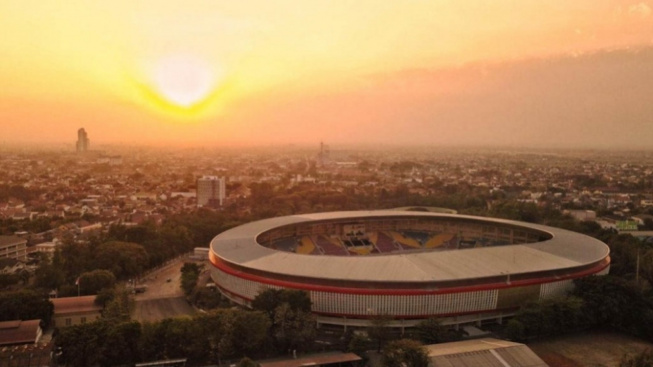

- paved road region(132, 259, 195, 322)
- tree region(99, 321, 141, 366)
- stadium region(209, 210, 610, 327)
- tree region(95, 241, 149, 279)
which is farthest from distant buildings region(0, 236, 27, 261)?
tree region(99, 321, 141, 366)

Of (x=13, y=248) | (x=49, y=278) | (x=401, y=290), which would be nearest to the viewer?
(x=401, y=290)

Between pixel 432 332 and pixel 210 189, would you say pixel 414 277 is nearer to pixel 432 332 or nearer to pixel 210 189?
pixel 432 332

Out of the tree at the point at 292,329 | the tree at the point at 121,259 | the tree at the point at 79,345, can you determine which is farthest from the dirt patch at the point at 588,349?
the tree at the point at 121,259

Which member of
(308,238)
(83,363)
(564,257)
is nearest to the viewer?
(83,363)

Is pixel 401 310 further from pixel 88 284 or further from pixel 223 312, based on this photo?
pixel 88 284

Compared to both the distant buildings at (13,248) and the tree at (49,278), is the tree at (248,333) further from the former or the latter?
the distant buildings at (13,248)

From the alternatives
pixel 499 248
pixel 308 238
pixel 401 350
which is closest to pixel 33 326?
pixel 401 350

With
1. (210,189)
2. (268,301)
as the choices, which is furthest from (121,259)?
(210,189)
